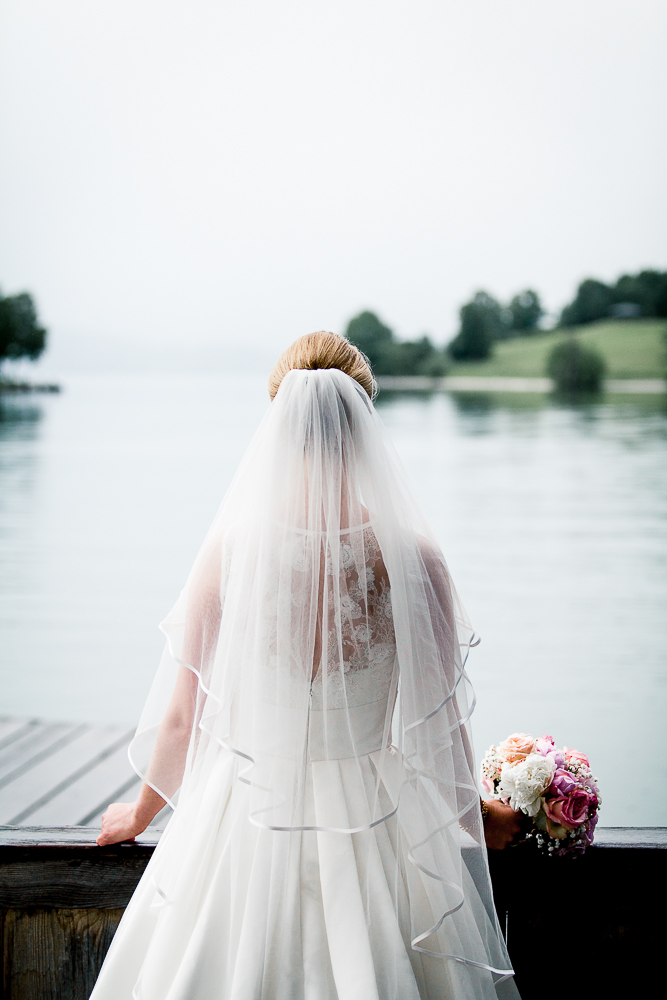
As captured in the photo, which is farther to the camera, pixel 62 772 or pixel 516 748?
pixel 62 772

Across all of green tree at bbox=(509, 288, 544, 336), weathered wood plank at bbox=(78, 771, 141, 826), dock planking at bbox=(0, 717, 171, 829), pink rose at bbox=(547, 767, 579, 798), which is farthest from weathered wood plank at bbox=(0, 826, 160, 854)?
green tree at bbox=(509, 288, 544, 336)

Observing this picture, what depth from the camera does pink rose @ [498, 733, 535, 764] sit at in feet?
4.14

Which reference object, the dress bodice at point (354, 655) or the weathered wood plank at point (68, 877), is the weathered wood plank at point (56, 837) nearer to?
the weathered wood plank at point (68, 877)

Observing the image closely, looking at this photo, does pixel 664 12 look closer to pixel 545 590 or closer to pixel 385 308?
pixel 385 308

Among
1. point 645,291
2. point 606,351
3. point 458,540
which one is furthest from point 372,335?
point 458,540

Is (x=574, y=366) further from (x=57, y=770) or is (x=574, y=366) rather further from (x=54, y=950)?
(x=54, y=950)

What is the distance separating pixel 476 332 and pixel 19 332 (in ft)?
32.8

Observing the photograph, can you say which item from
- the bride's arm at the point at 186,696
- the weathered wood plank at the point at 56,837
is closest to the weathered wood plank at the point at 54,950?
the weathered wood plank at the point at 56,837

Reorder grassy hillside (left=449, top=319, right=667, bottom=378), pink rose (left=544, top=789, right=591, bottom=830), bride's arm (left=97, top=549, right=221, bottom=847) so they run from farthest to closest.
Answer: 1. grassy hillside (left=449, top=319, right=667, bottom=378)
2. pink rose (left=544, top=789, right=591, bottom=830)
3. bride's arm (left=97, top=549, right=221, bottom=847)

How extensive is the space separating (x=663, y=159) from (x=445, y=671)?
63.6 feet

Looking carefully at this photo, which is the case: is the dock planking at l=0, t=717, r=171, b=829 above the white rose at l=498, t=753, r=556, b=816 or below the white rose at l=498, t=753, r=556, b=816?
below

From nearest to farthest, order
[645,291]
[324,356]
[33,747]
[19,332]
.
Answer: [324,356], [33,747], [645,291], [19,332]

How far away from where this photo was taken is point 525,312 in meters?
16.0

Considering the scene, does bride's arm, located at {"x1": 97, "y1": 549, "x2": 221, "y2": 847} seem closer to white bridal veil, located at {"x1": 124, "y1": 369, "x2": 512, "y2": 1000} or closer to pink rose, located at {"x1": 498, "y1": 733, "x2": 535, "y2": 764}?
white bridal veil, located at {"x1": 124, "y1": 369, "x2": 512, "y2": 1000}
